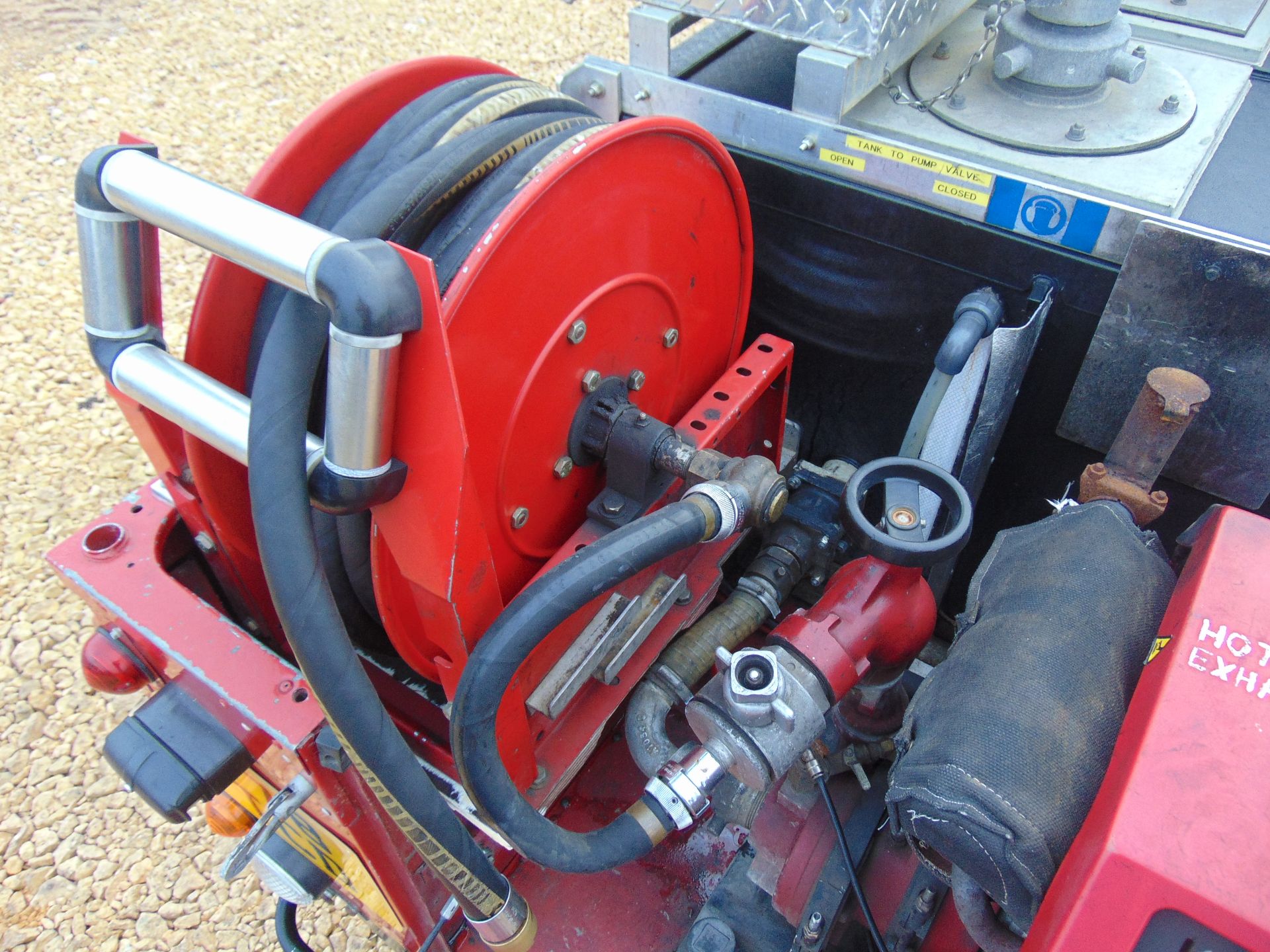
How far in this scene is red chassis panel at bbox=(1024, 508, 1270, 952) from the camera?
0.74 meters

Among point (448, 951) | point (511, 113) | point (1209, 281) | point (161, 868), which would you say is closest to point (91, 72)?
point (161, 868)

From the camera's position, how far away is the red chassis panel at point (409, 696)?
1.19m

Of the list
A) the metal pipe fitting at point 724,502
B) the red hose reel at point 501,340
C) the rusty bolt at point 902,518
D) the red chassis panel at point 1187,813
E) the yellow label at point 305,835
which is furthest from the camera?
the yellow label at point 305,835

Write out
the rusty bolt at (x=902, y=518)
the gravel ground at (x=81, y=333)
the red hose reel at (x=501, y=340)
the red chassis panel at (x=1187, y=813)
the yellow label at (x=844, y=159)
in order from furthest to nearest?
the gravel ground at (x=81, y=333) < the yellow label at (x=844, y=159) < the rusty bolt at (x=902, y=518) < the red hose reel at (x=501, y=340) < the red chassis panel at (x=1187, y=813)

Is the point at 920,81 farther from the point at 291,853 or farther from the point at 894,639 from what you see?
the point at 291,853

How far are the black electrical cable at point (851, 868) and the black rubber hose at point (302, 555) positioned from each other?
0.67 m

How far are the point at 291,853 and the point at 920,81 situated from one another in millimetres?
1724

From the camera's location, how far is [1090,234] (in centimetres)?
141

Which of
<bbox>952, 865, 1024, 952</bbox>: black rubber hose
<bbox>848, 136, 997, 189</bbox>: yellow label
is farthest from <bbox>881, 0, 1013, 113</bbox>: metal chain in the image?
<bbox>952, 865, 1024, 952</bbox>: black rubber hose

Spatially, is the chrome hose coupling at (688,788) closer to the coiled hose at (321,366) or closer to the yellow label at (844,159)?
the coiled hose at (321,366)

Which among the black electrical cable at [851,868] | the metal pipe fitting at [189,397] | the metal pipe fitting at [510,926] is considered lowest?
the metal pipe fitting at [510,926]

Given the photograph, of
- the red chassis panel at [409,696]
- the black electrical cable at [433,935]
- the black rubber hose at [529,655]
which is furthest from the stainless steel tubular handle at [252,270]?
the black electrical cable at [433,935]

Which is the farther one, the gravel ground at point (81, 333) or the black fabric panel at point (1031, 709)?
the gravel ground at point (81, 333)

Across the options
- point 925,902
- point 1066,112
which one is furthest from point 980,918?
point 1066,112
